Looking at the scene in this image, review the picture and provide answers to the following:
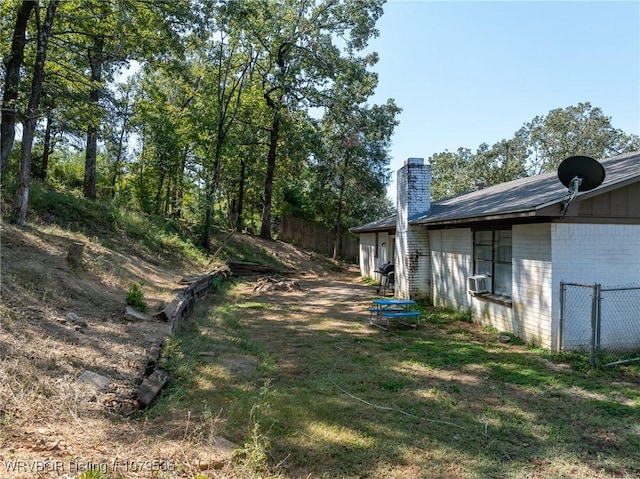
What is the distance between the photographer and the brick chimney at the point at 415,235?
37.0 ft

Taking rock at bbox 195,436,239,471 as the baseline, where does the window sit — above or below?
above

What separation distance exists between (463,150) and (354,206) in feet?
66.3

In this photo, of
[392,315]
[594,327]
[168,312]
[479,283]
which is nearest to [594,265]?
[594,327]

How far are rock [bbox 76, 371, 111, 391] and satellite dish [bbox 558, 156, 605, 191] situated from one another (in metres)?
6.62

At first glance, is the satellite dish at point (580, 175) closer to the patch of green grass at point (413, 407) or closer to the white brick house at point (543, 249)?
the white brick house at point (543, 249)

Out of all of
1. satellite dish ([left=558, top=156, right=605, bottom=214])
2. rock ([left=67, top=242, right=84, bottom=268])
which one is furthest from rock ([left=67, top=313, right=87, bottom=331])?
satellite dish ([left=558, top=156, right=605, bottom=214])

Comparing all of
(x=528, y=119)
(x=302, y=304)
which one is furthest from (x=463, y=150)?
(x=302, y=304)

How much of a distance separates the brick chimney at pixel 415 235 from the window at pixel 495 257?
2.50m

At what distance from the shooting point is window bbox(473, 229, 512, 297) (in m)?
7.71

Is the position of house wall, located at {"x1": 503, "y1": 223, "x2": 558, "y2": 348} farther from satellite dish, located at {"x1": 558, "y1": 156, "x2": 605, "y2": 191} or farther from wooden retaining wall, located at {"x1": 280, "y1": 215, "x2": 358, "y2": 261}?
wooden retaining wall, located at {"x1": 280, "y1": 215, "x2": 358, "y2": 261}

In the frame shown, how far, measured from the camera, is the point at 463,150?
39.8 m

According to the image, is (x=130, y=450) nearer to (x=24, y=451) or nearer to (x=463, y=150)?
(x=24, y=451)

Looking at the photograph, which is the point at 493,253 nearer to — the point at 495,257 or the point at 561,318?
the point at 495,257

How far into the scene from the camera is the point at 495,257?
811 cm
